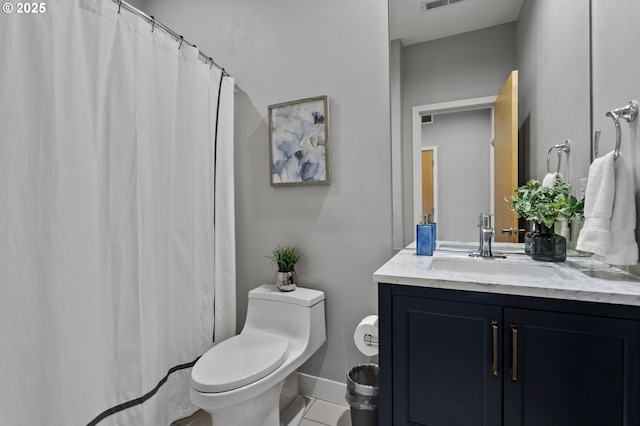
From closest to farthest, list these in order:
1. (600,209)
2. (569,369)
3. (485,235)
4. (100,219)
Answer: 1. (569,369)
2. (600,209)
3. (100,219)
4. (485,235)

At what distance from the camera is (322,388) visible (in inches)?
71.9

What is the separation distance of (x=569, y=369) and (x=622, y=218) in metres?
0.54

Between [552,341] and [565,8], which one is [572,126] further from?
[552,341]

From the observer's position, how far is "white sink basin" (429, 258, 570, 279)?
1267mm

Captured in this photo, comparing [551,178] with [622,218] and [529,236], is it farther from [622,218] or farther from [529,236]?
[622,218]

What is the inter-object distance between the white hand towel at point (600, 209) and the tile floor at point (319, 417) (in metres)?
1.39

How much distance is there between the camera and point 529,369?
0.99 meters

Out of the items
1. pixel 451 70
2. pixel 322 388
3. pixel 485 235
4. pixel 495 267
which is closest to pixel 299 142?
pixel 451 70

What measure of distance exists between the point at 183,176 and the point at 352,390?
1385mm

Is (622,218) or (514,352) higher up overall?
(622,218)

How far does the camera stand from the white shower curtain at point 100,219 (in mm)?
1020

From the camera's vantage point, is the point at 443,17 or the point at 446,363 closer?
the point at 446,363

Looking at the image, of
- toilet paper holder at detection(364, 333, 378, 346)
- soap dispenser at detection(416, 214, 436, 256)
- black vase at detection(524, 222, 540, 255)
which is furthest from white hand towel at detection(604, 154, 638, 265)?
toilet paper holder at detection(364, 333, 378, 346)

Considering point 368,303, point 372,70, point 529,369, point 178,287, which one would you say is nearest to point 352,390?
point 368,303
